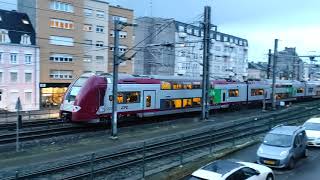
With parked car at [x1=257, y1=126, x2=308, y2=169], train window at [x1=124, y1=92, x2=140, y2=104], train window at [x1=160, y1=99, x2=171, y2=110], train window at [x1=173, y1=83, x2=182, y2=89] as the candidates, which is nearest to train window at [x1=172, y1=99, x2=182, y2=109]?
train window at [x1=160, y1=99, x2=171, y2=110]

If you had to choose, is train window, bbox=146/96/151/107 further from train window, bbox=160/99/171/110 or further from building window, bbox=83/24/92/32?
building window, bbox=83/24/92/32

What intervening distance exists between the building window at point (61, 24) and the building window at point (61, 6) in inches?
61.4

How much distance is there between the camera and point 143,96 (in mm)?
33688

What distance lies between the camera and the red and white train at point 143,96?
1143 inches

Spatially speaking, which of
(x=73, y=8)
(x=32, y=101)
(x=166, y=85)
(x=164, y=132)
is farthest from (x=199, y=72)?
(x=164, y=132)

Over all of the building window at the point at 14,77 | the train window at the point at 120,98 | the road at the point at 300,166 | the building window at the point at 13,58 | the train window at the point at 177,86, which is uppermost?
the building window at the point at 13,58

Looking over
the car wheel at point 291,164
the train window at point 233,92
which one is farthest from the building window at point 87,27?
the car wheel at point 291,164

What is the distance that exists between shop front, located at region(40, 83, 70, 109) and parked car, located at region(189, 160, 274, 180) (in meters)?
45.0

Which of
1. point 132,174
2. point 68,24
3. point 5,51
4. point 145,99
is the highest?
point 68,24

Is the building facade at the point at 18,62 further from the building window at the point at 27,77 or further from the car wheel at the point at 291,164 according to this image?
the car wheel at the point at 291,164

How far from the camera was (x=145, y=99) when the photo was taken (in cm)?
3400

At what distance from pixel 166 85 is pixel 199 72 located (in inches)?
2177

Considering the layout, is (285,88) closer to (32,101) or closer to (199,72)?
(199,72)

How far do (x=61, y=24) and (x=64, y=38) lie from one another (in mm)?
1945
